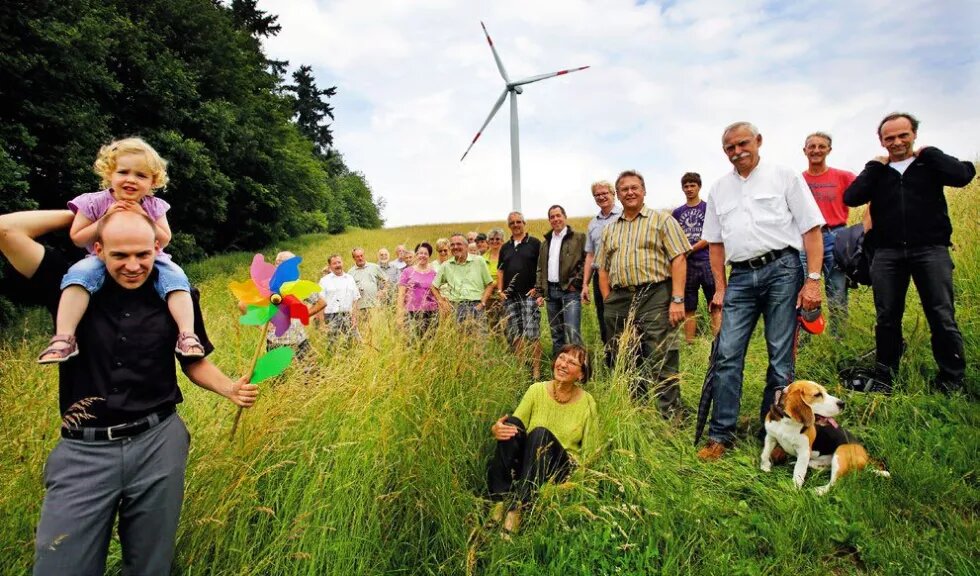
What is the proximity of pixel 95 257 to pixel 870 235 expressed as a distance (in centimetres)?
443

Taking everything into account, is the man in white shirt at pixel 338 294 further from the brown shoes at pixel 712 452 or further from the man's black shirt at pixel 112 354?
the man's black shirt at pixel 112 354

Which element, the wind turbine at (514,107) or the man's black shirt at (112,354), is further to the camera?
the wind turbine at (514,107)

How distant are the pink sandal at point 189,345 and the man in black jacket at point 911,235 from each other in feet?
13.3

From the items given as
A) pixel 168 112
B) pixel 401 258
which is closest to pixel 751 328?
pixel 401 258

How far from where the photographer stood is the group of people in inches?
61.6

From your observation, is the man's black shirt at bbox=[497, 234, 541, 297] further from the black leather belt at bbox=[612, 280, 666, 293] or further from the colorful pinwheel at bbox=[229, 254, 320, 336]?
the colorful pinwheel at bbox=[229, 254, 320, 336]

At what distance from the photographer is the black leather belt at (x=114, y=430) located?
1535mm

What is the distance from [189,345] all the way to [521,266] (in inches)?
163

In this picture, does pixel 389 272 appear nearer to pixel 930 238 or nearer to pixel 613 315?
pixel 613 315

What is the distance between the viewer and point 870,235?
3.52m

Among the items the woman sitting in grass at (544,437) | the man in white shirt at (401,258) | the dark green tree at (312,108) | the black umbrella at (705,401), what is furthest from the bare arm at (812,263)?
the dark green tree at (312,108)

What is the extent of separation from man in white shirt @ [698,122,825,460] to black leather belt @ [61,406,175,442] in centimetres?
293

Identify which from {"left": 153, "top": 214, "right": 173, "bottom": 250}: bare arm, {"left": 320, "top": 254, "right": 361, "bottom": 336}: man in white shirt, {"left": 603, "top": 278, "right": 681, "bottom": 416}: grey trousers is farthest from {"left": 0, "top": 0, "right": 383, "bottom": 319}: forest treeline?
{"left": 603, "top": 278, "right": 681, "bottom": 416}: grey trousers

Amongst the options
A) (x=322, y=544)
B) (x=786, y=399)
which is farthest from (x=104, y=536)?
(x=786, y=399)
